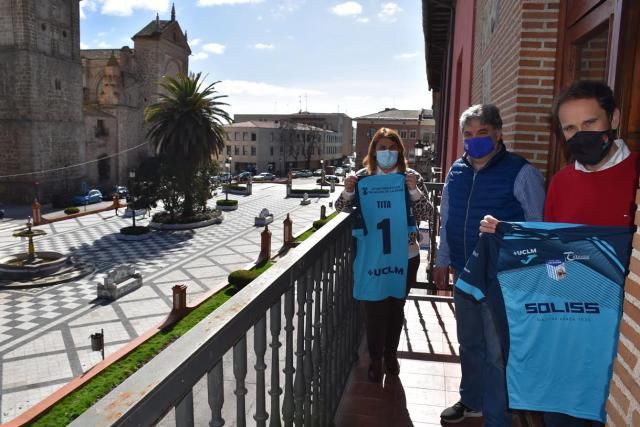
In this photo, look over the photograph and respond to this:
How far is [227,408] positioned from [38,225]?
26381mm

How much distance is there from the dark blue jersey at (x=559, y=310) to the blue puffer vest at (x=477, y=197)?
0.85 meters

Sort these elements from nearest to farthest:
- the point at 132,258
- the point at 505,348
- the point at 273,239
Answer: the point at 505,348
the point at 132,258
the point at 273,239

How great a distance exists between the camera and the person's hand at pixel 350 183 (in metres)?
3.49

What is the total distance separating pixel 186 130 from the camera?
3006 centimetres

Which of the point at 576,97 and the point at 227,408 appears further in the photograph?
the point at 227,408

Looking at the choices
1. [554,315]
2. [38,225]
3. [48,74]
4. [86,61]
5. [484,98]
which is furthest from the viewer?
[86,61]

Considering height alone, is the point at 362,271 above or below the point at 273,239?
above

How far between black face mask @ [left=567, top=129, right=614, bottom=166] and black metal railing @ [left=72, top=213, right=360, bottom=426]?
1300 millimetres

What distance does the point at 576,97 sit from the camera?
215cm

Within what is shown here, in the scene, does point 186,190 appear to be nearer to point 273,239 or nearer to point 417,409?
point 273,239

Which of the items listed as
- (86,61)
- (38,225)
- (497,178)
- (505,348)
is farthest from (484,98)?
(86,61)

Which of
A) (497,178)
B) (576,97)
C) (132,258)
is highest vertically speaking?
(576,97)

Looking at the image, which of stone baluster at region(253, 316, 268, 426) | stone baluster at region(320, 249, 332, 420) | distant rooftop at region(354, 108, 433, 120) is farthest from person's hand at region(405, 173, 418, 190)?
distant rooftop at region(354, 108, 433, 120)

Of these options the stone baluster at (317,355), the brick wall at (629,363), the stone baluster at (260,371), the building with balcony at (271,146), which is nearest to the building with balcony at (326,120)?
the building with balcony at (271,146)
